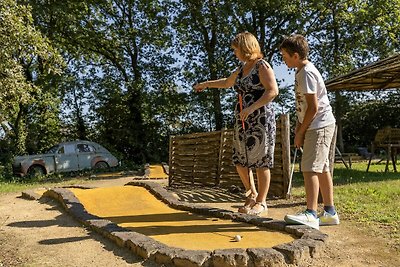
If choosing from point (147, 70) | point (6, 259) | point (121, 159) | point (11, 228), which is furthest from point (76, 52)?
point (6, 259)

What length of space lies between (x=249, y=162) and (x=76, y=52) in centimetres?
1925

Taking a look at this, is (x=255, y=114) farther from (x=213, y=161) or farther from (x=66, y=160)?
(x=66, y=160)

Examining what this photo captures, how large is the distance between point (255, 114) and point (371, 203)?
2.49m

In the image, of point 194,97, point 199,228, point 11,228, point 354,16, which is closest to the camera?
point 199,228

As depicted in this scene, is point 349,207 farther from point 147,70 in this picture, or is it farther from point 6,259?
point 147,70

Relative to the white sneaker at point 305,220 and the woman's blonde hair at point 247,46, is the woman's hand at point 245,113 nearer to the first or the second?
the woman's blonde hair at point 247,46

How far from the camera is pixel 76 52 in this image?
2220 centimetres

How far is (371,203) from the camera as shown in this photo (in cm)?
605

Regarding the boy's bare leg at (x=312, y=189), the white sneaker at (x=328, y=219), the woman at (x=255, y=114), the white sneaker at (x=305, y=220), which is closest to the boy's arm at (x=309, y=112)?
the boy's bare leg at (x=312, y=189)

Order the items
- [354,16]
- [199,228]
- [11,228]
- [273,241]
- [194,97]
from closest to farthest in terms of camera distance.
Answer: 1. [273,241]
2. [199,228]
3. [11,228]
4. [354,16]
5. [194,97]

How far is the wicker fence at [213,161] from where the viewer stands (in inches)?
271

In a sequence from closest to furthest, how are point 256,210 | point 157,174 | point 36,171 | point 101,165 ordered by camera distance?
point 256,210
point 157,174
point 36,171
point 101,165

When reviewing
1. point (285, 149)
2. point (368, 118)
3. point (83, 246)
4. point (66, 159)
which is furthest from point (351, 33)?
point (83, 246)

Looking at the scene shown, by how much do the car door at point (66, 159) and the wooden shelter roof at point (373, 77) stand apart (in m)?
10.6
